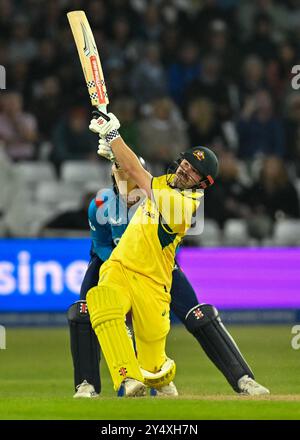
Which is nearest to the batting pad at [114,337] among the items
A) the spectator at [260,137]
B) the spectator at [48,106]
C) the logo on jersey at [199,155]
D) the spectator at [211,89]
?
the logo on jersey at [199,155]

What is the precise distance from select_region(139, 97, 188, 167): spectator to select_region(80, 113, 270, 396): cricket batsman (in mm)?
8034

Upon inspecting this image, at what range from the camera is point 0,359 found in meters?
12.9

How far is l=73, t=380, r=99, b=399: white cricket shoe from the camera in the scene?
29.1ft

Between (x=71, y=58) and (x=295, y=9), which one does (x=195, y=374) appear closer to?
(x=71, y=58)

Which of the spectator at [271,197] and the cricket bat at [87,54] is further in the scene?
the spectator at [271,197]

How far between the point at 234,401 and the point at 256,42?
36.5 feet

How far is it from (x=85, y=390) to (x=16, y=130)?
8.67m

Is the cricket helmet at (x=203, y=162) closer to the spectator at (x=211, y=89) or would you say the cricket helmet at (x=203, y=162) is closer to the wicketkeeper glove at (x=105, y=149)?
the wicketkeeper glove at (x=105, y=149)

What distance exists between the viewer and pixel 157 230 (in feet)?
28.3

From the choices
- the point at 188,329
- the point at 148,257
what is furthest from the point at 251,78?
the point at 148,257

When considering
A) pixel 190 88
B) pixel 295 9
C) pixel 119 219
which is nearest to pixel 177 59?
pixel 190 88

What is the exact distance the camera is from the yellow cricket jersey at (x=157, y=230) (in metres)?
8.55

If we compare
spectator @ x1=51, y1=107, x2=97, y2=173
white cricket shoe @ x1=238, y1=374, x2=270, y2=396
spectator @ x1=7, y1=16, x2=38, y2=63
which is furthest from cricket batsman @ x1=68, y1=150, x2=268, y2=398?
spectator @ x1=7, y1=16, x2=38, y2=63

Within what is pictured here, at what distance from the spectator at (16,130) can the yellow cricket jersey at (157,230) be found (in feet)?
28.0
